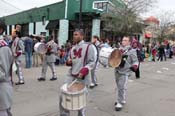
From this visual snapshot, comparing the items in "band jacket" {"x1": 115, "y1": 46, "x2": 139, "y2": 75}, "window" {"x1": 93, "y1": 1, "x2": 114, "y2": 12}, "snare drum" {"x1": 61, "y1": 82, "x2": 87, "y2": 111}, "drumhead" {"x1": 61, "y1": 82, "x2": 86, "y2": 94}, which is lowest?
"snare drum" {"x1": 61, "y1": 82, "x2": 87, "y2": 111}

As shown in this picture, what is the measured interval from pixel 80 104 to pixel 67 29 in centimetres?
2773

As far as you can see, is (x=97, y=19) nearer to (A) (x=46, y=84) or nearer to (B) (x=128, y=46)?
(A) (x=46, y=84)

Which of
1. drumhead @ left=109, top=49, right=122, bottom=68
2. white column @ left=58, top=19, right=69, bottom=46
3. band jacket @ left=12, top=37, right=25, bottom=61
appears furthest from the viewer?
white column @ left=58, top=19, right=69, bottom=46

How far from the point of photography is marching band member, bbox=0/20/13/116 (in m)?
4.25

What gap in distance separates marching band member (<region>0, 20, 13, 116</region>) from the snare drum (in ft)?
3.46

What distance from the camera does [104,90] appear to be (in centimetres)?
1034

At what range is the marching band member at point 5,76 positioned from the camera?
425cm

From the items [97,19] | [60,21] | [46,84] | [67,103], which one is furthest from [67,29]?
[67,103]

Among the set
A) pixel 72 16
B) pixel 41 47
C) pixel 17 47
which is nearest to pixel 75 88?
pixel 17 47

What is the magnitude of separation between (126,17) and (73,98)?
25.6 m

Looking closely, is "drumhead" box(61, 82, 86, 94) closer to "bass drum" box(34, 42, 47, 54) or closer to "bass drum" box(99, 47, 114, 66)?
"bass drum" box(99, 47, 114, 66)

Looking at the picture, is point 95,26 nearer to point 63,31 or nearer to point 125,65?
point 63,31

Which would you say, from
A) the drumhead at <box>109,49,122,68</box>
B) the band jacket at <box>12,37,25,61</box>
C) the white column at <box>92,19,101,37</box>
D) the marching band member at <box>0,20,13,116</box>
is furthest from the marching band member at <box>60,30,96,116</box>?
the white column at <box>92,19,101,37</box>

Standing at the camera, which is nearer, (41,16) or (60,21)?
(60,21)
